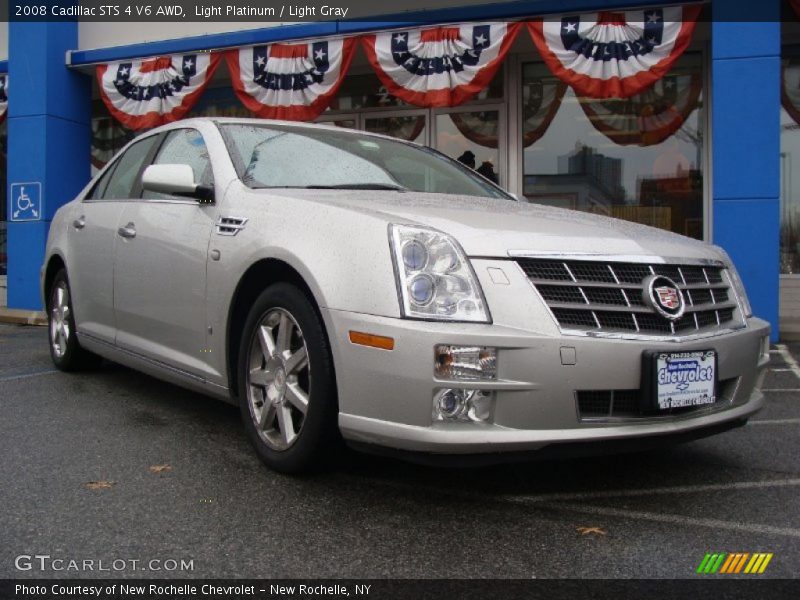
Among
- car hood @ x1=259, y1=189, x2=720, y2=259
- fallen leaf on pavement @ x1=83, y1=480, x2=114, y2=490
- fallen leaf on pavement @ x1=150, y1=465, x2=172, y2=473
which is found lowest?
fallen leaf on pavement @ x1=83, y1=480, x2=114, y2=490

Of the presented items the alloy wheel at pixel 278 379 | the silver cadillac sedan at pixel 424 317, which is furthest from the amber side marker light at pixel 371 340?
the alloy wheel at pixel 278 379

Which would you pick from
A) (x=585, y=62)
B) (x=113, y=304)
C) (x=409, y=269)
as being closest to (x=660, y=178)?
(x=585, y=62)

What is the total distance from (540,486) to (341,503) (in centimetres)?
78

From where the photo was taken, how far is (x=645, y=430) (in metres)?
2.82

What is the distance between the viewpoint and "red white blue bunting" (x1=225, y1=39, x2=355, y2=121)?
9.05 m

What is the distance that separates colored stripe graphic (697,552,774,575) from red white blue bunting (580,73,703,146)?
785 cm

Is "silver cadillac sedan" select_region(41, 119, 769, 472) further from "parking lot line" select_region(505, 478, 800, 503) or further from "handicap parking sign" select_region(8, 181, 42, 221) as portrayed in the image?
"handicap parking sign" select_region(8, 181, 42, 221)

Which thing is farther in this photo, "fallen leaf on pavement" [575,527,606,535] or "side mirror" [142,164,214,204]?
"side mirror" [142,164,214,204]

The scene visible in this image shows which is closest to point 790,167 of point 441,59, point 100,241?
point 441,59

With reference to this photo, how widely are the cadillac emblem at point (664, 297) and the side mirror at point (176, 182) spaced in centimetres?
191

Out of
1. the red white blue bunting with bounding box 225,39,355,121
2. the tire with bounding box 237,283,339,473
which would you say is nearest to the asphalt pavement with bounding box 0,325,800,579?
the tire with bounding box 237,283,339,473

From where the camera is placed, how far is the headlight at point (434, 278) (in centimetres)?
271

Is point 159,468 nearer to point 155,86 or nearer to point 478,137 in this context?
point 155,86

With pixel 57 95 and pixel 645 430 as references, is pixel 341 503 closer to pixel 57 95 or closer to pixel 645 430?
pixel 645 430
